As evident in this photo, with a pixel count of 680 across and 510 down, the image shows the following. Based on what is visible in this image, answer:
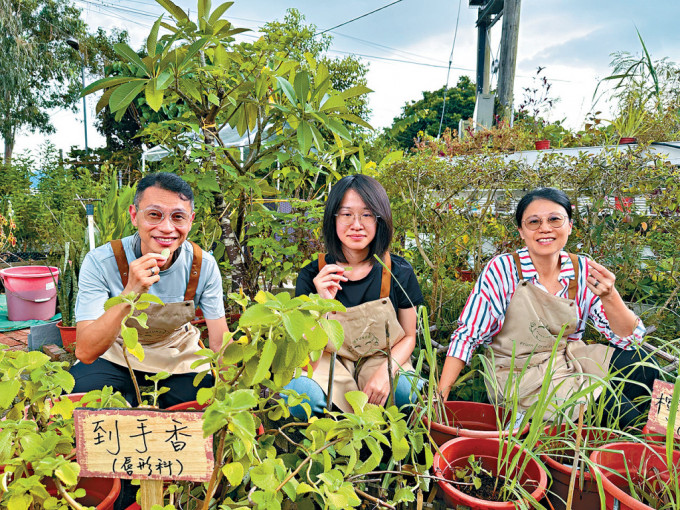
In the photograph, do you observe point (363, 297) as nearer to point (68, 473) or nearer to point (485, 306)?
point (485, 306)

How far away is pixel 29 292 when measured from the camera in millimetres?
4172

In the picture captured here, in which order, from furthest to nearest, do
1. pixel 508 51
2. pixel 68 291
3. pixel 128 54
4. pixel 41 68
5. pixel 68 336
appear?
pixel 41 68
pixel 508 51
pixel 68 291
pixel 68 336
pixel 128 54

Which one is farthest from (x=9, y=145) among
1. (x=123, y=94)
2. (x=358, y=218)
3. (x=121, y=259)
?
(x=358, y=218)

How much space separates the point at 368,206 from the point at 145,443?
1270 millimetres

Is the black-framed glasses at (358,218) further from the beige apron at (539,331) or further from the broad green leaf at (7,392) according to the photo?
the broad green leaf at (7,392)

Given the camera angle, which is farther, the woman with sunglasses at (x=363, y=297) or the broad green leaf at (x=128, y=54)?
the woman with sunglasses at (x=363, y=297)

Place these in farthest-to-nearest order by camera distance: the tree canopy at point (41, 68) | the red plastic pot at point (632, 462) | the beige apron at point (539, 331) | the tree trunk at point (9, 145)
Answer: the tree trunk at point (9, 145), the tree canopy at point (41, 68), the beige apron at point (539, 331), the red plastic pot at point (632, 462)

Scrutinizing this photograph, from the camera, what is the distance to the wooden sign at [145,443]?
0.81 meters

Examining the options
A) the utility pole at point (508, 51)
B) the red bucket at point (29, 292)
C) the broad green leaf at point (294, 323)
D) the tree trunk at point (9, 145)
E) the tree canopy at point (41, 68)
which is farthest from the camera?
the tree trunk at point (9, 145)

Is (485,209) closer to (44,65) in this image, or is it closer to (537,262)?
(537,262)

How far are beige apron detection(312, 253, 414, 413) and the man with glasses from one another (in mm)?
509

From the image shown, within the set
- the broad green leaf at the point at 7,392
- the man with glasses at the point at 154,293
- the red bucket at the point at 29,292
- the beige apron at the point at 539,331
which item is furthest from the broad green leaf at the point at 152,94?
the red bucket at the point at 29,292

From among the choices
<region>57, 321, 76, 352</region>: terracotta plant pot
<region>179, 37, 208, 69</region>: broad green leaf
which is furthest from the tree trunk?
<region>179, 37, 208, 69</region>: broad green leaf

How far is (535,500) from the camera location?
1.06 m
